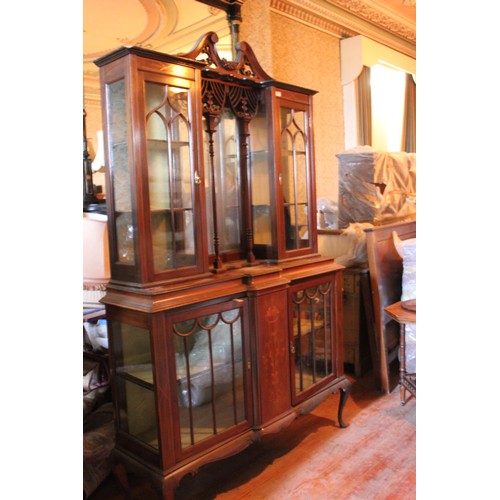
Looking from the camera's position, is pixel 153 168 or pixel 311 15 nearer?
pixel 153 168

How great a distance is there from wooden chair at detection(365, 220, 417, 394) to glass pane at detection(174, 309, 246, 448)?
53.1 inches

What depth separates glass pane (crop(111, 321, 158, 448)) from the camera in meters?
1.73

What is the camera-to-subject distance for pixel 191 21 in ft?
11.0

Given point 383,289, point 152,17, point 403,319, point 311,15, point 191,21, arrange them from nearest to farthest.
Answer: point 403,319, point 383,289, point 191,21, point 152,17, point 311,15

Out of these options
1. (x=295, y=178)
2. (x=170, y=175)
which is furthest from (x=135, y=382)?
→ (x=295, y=178)

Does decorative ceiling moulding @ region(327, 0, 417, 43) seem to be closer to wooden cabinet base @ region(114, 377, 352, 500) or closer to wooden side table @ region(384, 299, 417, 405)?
wooden side table @ region(384, 299, 417, 405)

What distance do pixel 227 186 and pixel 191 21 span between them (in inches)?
69.2

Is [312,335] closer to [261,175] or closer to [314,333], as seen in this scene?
[314,333]

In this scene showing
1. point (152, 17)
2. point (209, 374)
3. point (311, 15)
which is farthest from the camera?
point (311, 15)

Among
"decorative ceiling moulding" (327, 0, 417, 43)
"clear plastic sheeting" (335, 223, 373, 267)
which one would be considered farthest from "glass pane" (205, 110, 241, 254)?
"decorative ceiling moulding" (327, 0, 417, 43)

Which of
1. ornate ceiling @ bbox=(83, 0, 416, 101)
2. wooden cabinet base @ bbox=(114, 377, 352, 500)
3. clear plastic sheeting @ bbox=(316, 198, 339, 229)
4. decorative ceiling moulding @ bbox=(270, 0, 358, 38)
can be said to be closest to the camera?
wooden cabinet base @ bbox=(114, 377, 352, 500)
